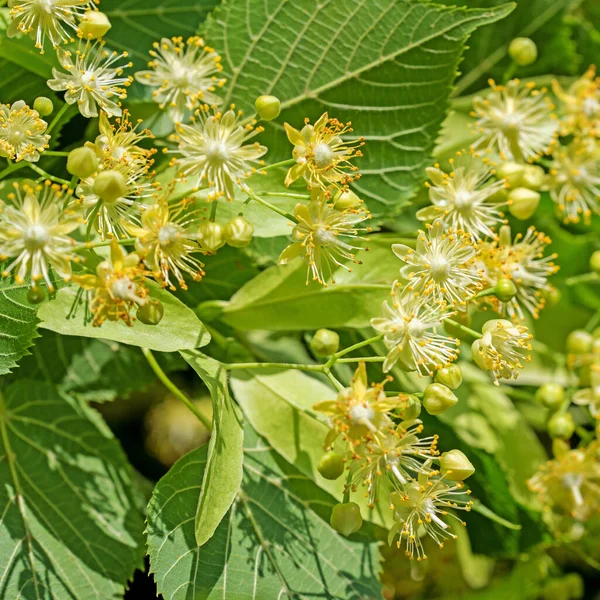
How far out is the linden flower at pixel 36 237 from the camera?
0.77 meters

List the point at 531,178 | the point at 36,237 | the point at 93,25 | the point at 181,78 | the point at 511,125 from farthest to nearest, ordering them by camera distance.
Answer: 1. the point at 511,125
2. the point at 531,178
3. the point at 181,78
4. the point at 93,25
5. the point at 36,237

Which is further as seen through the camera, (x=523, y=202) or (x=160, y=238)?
(x=523, y=202)

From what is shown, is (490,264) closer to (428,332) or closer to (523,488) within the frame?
(428,332)

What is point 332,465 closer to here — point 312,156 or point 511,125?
point 312,156

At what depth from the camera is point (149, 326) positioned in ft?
2.87

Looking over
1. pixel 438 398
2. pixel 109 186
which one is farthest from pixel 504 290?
pixel 109 186

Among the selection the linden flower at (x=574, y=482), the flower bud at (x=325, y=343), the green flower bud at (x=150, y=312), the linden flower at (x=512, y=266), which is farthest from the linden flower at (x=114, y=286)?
the linden flower at (x=574, y=482)

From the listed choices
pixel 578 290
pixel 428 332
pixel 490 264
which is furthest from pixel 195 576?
pixel 578 290

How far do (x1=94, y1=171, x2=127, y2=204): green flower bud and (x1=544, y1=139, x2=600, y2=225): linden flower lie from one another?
0.80 meters

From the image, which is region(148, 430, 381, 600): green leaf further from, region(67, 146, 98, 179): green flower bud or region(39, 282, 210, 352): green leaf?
region(67, 146, 98, 179): green flower bud

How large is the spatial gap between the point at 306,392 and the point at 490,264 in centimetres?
33

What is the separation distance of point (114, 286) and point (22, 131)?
255mm

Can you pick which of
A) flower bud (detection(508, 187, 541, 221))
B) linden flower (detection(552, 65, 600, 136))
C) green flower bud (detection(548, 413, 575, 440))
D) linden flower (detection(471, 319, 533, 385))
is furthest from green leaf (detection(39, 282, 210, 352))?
linden flower (detection(552, 65, 600, 136))

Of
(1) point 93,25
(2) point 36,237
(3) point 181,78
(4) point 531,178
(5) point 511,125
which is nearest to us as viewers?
(2) point 36,237
